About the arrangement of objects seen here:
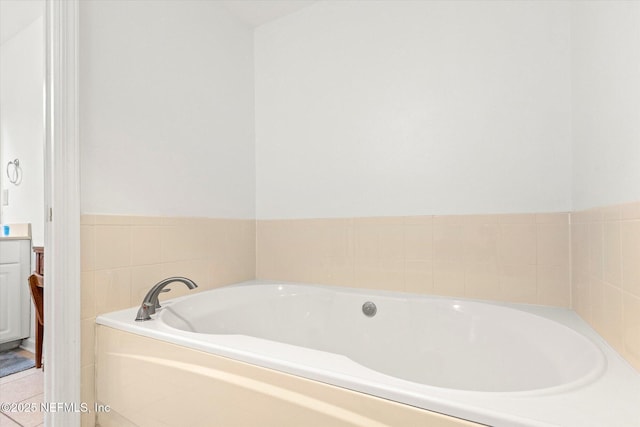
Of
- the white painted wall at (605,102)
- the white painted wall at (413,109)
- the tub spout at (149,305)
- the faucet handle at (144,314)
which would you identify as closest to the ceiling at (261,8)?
the white painted wall at (413,109)

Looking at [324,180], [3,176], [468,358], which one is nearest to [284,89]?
[324,180]

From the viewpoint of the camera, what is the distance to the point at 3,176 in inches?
112

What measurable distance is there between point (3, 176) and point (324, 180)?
9.44 feet

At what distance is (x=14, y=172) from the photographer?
273cm

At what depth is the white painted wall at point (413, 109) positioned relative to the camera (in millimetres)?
1498

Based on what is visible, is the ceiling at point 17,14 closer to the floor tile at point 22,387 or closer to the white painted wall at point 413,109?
the white painted wall at point 413,109

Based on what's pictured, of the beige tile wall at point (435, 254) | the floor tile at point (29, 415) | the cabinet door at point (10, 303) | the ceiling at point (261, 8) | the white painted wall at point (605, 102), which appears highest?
the ceiling at point (261, 8)

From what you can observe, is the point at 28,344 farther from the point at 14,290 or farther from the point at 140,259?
the point at 140,259

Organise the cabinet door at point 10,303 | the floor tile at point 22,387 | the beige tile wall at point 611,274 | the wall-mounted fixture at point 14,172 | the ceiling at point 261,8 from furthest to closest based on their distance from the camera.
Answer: the wall-mounted fixture at point 14,172 < the cabinet door at point 10,303 < the ceiling at point 261,8 < the floor tile at point 22,387 < the beige tile wall at point 611,274

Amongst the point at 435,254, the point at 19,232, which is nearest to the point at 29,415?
the point at 19,232

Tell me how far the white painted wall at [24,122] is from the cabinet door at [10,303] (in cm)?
29

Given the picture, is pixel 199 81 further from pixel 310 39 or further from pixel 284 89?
pixel 310 39

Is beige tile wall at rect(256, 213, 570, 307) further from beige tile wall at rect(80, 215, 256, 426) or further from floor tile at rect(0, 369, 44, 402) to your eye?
floor tile at rect(0, 369, 44, 402)

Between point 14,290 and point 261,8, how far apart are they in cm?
277
